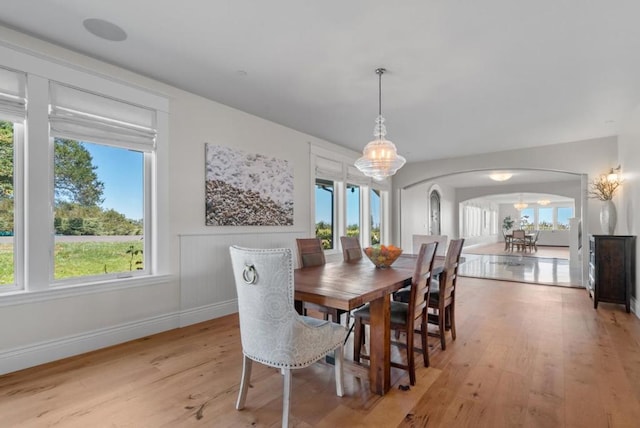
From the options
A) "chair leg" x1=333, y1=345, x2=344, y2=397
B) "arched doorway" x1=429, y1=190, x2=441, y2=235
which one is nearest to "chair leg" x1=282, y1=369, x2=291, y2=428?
"chair leg" x1=333, y1=345, x2=344, y2=397

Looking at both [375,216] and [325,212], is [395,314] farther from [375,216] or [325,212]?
[375,216]

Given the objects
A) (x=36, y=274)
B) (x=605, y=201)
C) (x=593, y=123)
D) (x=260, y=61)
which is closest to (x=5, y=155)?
(x=36, y=274)

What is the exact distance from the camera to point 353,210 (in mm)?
6332

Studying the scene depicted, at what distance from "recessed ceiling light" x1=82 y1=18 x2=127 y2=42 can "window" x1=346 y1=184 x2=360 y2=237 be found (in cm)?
432

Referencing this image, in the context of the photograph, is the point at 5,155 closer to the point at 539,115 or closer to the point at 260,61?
the point at 260,61

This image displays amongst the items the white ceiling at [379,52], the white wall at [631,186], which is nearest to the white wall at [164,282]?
the white ceiling at [379,52]

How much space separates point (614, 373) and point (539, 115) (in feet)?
10.0

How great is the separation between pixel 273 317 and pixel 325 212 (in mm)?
3962

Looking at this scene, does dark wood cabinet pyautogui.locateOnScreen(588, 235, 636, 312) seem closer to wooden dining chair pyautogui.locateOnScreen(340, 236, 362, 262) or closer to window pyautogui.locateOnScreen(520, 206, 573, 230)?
wooden dining chair pyautogui.locateOnScreen(340, 236, 362, 262)

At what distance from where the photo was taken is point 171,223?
134 inches

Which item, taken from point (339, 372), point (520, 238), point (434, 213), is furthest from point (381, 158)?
point (520, 238)

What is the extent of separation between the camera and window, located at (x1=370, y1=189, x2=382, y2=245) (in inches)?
264

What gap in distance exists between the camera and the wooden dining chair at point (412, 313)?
227cm

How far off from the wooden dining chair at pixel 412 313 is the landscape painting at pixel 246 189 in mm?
2170
